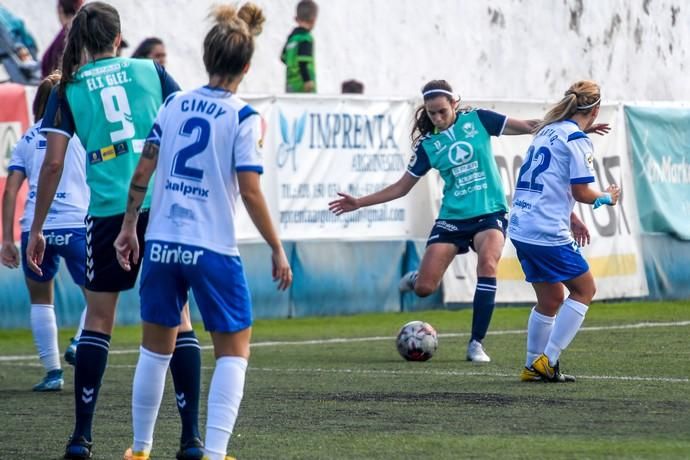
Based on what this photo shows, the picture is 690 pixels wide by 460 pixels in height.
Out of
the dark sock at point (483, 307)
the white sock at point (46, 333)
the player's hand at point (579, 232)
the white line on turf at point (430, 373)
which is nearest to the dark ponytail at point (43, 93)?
the white sock at point (46, 333)

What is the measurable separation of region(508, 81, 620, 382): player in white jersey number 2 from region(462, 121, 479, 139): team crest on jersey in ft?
5.98

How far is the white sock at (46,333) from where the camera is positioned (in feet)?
31.9

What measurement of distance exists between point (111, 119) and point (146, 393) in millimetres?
1332

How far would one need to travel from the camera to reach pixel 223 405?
5793 millimetres

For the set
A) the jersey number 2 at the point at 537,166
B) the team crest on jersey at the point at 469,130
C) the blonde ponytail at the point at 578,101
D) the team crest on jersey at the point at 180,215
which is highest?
the blonde ponytail at the point at 578,101

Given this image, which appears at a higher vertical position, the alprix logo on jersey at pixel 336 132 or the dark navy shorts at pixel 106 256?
the alprix logo on jersey at pixel 336 132

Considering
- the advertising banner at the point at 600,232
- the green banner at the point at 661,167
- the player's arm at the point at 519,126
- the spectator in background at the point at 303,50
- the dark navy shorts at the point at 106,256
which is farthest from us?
the green banner at the point at 661,167

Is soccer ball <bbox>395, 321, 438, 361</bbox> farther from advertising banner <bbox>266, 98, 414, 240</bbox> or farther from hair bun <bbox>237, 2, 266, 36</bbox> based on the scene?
hair bun <bbox>237, 2, 266, 36</bbox>

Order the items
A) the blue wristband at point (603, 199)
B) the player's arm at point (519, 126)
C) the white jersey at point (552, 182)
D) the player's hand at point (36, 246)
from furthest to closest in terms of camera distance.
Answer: the player's arm at point (519, 126)
the white jersey at point (552, 182)
the blue wristband at point (603, 199)
the player's hand at point (36, 246)

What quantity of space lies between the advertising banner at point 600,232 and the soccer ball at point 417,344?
479cm

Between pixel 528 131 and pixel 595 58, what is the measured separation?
40.2 feet

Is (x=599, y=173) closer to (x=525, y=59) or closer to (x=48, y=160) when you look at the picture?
(x=525, y=59)

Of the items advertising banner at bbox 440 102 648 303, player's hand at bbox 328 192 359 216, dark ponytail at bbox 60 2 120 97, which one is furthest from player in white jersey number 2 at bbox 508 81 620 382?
advertising banner at bbox 440 102 648 303

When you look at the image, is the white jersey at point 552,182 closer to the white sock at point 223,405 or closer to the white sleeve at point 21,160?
the white sleeve at point 21,160
